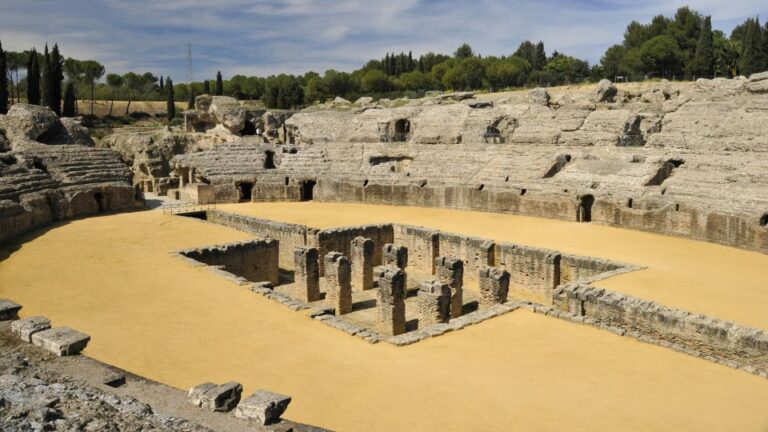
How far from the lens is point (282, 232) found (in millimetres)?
17859

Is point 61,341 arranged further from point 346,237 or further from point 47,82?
point 47,82

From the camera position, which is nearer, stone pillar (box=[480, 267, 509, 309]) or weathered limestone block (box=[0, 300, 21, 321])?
weathered limestone block (box=[0, 300, 21, 321])

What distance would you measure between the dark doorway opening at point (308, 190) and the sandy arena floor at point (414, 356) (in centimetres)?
1216

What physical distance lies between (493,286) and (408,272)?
4.93 metres

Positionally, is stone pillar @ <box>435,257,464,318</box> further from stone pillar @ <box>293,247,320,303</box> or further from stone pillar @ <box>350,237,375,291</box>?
stone pillar @ <box>293,247,320,303</box>

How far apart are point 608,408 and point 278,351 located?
4.76 metres

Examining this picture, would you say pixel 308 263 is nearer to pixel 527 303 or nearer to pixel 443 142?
pixel 527 303

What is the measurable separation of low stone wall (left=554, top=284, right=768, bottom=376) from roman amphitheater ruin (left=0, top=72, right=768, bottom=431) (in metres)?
0.03

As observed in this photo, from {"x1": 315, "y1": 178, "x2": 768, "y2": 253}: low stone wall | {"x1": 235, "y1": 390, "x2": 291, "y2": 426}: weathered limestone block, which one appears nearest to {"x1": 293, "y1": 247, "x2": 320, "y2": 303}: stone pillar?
{"x1": 235, "y1": 390, "x2": 291, "y2": 426}: weathered limestone block

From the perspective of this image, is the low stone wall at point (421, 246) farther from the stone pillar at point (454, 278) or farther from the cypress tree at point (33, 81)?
the cypress tree at point (33, 81)

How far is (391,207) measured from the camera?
24.2 meters

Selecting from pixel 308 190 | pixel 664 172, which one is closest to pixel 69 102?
pixel 308 190

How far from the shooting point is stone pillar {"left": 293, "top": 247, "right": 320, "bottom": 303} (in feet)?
45.0

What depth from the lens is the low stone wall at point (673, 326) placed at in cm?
857
